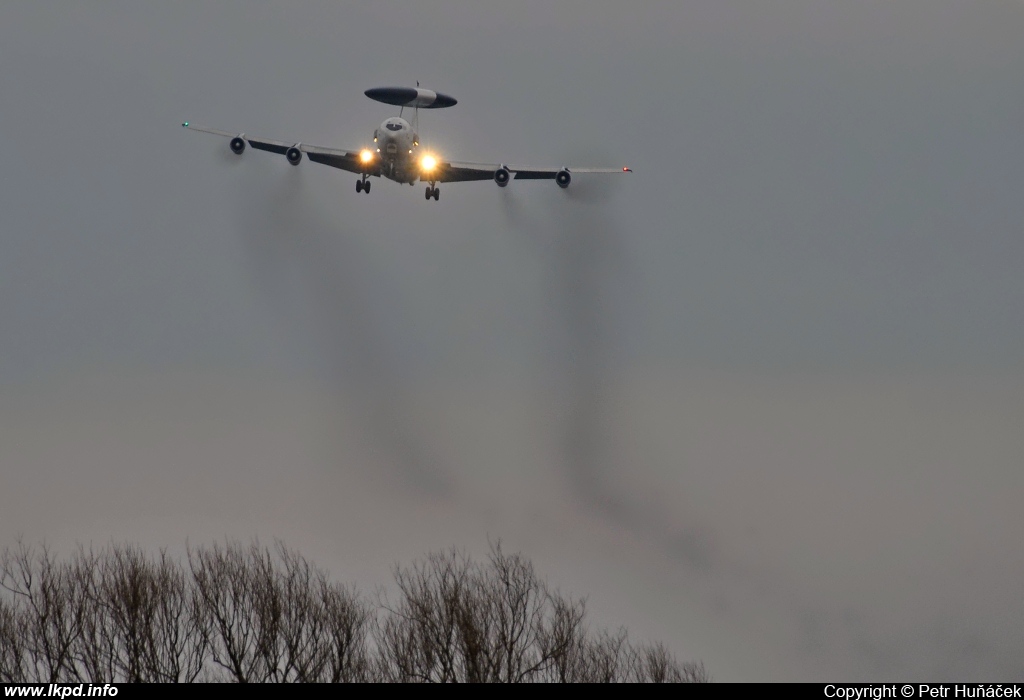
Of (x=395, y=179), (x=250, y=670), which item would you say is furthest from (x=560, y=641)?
(x=395, y=179)

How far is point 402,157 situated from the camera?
7962cm

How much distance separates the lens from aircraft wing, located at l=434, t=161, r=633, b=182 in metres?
83.6

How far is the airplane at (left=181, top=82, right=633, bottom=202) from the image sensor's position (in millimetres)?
78125

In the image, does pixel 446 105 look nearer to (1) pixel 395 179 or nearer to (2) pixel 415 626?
(1) pixel 395 179

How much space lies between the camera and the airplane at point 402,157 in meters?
78.1

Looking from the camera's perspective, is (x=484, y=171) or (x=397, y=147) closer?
(x=397, y=147)

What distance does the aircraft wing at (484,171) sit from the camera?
83625mm

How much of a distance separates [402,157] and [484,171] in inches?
255

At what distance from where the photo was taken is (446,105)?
79.3m
